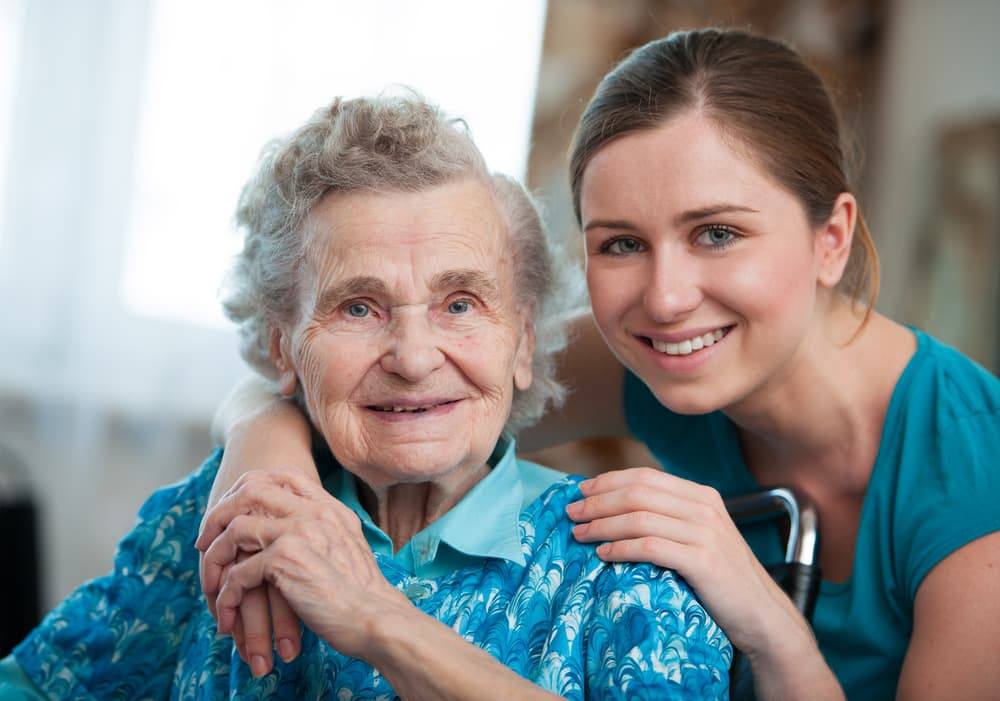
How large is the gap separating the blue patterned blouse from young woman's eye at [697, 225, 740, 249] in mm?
408

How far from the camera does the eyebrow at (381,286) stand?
1.35 metres

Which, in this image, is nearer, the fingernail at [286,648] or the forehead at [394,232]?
the fingernail at [286,648]

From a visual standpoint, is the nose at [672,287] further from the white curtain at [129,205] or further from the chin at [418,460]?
the white curtain at [129,205]

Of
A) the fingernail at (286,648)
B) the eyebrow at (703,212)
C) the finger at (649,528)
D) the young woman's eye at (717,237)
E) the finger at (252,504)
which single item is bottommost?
the fingernail at (286,648)

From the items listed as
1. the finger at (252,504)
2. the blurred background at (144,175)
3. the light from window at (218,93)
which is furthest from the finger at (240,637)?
the light from window at (218,93)

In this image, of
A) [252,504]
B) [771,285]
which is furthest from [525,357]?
[252,504]

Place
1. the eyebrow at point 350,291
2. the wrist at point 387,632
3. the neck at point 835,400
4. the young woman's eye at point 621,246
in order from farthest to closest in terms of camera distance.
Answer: the neck at point 835,400 → the young woman's eye at point 621,246 → the eyebrow at point 350,291 → the wrist at point 387,632

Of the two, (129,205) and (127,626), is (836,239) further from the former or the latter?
(129,205)

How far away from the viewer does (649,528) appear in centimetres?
127

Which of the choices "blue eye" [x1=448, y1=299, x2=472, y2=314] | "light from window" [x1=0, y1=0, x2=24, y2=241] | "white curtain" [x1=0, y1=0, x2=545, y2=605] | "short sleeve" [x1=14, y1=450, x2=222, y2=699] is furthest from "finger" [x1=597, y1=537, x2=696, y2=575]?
"light from window" [x1=0, y1=0, x2=24, y2=241]

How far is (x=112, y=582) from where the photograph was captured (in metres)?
1.61

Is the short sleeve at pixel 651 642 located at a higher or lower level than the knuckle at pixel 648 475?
lower

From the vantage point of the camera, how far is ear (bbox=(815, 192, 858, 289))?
1642mm

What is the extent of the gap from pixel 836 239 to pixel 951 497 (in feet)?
1.42
